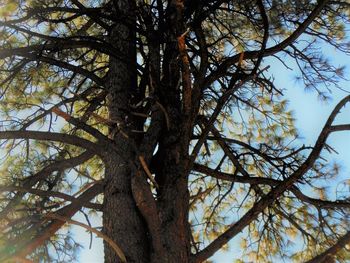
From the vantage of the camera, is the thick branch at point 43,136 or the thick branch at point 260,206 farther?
the thick branch at point 43,136

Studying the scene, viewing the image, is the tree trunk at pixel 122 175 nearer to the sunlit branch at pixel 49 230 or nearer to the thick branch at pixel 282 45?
the sunlit branch at pixel 49 230

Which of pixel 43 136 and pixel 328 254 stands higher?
pixel 43 136

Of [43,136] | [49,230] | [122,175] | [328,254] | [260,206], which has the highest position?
[43,136]

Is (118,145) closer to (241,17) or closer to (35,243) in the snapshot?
(35,243)

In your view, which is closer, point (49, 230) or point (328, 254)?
point (328, 254)

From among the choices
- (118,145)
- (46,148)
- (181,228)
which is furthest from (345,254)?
(46,148)

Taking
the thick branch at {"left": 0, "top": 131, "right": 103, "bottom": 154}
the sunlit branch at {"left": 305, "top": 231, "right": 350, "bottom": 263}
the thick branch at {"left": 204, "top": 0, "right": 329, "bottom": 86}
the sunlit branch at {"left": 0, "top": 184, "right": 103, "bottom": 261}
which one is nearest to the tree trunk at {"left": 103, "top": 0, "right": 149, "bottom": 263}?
the thick branch at {"left": 0, "top": 131, "right": 103, "bottom": 154}

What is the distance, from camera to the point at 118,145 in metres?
2.76

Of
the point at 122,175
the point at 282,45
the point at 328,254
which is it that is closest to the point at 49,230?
the point at 122,175

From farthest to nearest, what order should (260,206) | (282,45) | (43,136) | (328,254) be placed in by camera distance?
(282,45) → (43,136) → (260,206) → (328,254)

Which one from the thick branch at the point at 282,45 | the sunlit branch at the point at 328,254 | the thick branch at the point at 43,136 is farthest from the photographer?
the thick branch at the point at 282,45

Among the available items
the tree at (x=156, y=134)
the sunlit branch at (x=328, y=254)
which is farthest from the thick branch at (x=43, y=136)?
the sunlit branch at (x=328, y=254)

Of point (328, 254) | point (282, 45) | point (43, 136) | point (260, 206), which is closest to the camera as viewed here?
point (328, 254)

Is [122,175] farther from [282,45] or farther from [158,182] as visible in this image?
[282,45]
